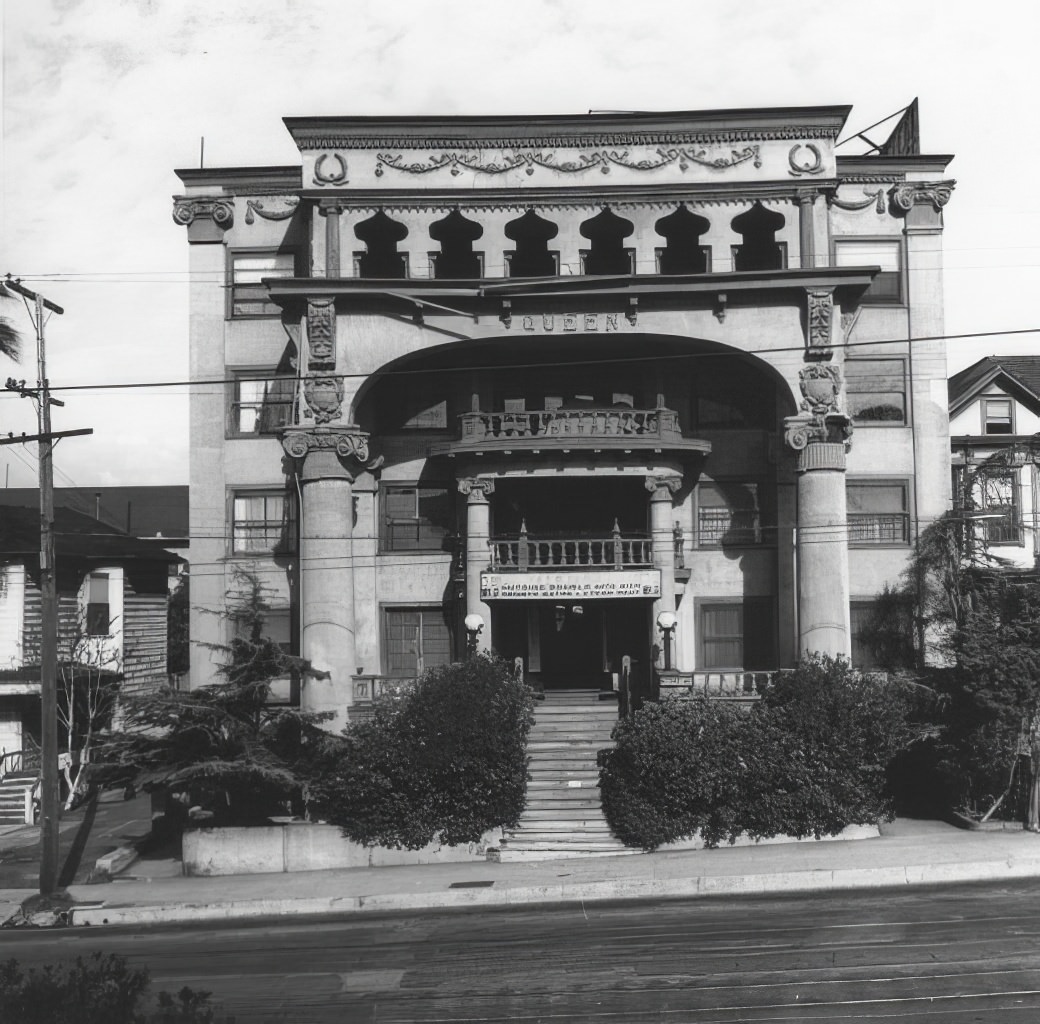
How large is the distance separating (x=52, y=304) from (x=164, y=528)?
214 ft

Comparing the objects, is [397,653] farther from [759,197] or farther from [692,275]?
[759,197]

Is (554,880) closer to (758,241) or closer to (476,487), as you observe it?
(476,487)

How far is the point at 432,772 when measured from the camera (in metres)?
24.7

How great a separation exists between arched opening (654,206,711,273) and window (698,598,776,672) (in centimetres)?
987

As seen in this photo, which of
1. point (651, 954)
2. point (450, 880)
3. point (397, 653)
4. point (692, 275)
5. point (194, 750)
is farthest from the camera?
point (397, 653)

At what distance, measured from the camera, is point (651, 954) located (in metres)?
17.4

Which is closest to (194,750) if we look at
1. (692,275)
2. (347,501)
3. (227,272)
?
(347,501)

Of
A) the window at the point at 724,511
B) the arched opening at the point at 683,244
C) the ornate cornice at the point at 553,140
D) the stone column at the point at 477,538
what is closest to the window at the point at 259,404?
the stone column at the point at 477,538

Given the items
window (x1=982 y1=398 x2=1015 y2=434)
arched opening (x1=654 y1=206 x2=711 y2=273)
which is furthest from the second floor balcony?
window (x1=982 y1=398 x2=1015 y2=434)

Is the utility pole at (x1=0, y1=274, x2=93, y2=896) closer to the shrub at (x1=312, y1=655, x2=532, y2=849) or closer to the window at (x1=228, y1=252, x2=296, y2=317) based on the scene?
the shrub at (x1=312, y1=655, x2=532, y2=849)

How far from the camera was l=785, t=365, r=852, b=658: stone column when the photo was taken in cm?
3045

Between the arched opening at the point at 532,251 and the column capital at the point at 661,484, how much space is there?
6.63 m

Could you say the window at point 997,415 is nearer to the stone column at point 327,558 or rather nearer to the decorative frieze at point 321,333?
the stone column at point 327,558

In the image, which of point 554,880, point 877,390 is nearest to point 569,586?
point 554,880
